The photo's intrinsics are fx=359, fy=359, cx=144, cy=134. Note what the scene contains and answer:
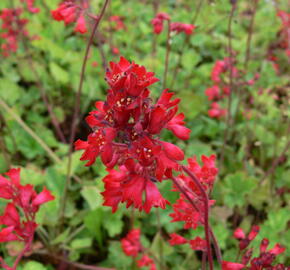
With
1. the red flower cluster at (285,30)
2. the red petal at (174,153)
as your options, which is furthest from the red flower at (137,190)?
the red flower cluster at (285,30)

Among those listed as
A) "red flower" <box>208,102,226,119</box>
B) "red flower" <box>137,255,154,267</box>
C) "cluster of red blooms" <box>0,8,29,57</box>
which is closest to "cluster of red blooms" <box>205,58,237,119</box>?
"red flower" <box>208,102,226,119</box>

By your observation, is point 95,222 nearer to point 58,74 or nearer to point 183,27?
point 183,27

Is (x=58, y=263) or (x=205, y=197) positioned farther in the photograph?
(x=58, y=263)

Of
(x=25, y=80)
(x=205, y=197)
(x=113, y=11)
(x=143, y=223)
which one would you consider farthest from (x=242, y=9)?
(x=205, y=197)

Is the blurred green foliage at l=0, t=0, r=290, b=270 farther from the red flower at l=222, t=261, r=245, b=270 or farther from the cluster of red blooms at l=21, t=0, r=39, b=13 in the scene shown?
the red flower at l=222, t=261, r=245, b=270

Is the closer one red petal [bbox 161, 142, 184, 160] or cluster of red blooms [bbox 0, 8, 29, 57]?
red petal [bbox 161, 142, 184, 160]

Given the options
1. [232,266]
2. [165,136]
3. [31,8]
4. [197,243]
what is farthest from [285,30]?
[232,266]

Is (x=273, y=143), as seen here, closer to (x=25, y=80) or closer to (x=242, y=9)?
(x=25, y=80)

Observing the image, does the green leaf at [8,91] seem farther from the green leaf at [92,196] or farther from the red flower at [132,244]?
the red flower at [132,244]
